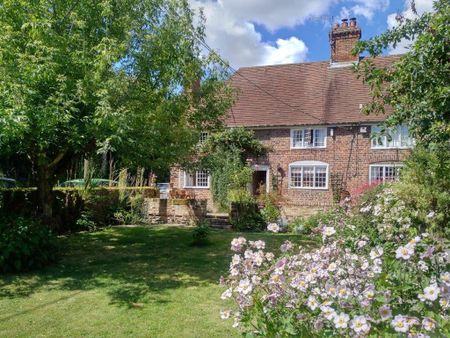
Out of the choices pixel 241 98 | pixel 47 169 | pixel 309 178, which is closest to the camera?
pixel 47 169

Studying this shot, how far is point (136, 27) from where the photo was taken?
8828 mm

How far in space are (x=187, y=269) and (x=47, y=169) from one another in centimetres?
435

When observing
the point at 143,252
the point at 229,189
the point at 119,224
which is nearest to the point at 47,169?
the point at 143,252

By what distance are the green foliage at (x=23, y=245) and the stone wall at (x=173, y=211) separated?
8.25 metres

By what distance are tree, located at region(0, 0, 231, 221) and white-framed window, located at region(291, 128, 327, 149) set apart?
11982 mm

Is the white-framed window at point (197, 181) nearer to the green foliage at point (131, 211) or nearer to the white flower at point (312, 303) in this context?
the green foliage at point (131, 211)

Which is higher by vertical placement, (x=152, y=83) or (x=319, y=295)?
(x=152, y=83)

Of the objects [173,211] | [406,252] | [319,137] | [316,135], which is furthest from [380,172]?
[406,252]

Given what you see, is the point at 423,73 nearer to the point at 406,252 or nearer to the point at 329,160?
the point at 406,252

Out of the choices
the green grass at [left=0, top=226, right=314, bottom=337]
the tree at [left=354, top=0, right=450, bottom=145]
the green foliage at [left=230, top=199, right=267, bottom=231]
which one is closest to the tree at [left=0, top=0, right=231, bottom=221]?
the green grass at [left=0, top=226, right=314, bottom=337]

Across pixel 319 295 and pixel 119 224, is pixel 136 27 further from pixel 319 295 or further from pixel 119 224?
pixel 119 224

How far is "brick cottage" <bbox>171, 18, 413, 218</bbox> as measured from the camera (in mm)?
20906

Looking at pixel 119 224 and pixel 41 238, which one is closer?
pixel 41 238

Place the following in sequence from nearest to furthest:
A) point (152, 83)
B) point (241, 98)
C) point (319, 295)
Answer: point (319, 295) < point (152, 83) < point (241, 98)
